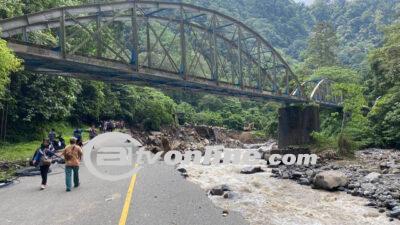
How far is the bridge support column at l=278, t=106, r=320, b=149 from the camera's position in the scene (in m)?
43.8

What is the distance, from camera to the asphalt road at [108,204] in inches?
399

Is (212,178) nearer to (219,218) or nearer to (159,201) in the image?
(159,201)

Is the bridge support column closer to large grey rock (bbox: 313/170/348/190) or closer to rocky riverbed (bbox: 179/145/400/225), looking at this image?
rocky riverbed (bbox: 179/145/400/225)

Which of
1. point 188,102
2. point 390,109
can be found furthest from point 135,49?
point 188,102

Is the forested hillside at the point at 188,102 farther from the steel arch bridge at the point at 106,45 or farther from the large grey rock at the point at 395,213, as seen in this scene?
the large grey rock at the point at 395,213

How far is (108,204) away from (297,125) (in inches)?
1416

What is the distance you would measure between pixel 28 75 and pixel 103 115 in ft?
60.7

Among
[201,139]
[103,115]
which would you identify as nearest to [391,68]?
[201,139]

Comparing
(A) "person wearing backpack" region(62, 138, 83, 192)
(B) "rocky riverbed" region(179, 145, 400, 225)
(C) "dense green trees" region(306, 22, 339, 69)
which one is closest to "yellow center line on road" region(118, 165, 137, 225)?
(A) "person wearing backpack" region(62, 138, 83, 192)

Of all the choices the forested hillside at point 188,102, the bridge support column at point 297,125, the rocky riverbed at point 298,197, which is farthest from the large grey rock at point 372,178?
the bridge support column at point 297,125

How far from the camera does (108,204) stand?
11688mm

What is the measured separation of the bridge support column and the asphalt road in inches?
1160

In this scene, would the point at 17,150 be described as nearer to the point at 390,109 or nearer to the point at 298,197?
the point at 298,197

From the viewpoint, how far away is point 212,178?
20.3 metres
